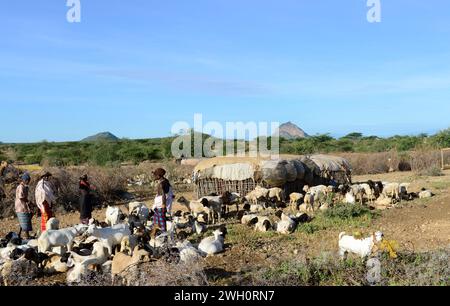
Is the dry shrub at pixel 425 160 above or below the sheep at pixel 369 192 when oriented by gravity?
above

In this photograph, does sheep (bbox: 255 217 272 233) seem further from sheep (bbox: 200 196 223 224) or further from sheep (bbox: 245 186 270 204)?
sheep (bbox: 245 186 270 204)

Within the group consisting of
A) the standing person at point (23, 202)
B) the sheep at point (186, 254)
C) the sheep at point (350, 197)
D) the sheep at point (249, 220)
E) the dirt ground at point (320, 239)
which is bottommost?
the dirt ground at point (320, 239)

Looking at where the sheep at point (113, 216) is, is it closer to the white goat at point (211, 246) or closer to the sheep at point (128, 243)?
the white goat at point (211, 246)

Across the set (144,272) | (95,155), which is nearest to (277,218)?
(144,272)

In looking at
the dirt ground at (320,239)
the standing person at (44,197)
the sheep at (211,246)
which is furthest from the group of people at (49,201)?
the dirt ground at (320,239)

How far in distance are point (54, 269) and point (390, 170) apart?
79.3 ft

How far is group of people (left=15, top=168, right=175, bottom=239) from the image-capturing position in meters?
9.51

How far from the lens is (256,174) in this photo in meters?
16.1

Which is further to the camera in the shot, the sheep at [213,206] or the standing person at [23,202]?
the sheep at [213,206]

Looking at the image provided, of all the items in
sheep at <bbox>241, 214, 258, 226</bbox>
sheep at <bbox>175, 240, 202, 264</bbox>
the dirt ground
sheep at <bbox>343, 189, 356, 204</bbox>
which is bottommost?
the dirt ground

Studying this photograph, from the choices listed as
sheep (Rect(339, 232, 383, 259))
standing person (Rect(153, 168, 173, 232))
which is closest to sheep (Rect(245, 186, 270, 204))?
standing person (Rect(153, 168, 173, 232))

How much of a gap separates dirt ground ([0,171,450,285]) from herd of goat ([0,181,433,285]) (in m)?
0.38

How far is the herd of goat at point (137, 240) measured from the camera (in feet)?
21.7
